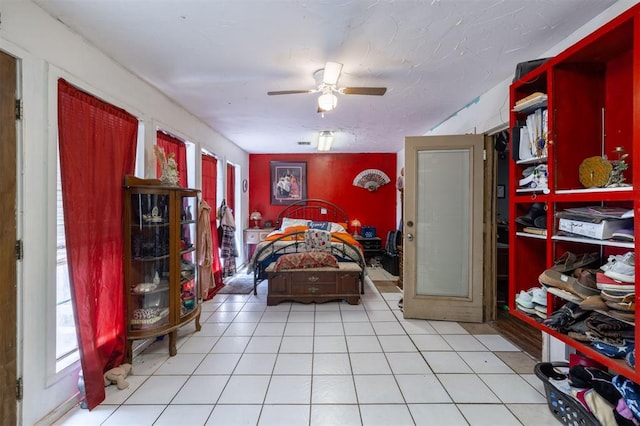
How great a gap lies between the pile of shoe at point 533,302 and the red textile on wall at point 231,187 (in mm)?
4287

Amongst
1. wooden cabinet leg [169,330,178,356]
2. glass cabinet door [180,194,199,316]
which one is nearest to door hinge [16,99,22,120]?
glass cabinet door [180,194,199,316]

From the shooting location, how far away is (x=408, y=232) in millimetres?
3184

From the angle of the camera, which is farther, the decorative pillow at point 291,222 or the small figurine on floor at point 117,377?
the decorative pillow at point 291,222

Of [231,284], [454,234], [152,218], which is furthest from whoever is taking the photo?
[231,284]

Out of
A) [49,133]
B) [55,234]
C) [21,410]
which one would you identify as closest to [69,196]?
[55,234]

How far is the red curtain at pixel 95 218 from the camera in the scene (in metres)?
1.80

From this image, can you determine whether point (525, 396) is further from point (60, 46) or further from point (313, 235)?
point (60, 46)

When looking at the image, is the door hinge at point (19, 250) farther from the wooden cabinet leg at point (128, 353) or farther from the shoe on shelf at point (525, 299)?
the shoe on shelf at point (525, 299)

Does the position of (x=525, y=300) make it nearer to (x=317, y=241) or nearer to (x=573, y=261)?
(x=573, y=261)

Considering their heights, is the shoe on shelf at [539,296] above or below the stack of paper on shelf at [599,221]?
below

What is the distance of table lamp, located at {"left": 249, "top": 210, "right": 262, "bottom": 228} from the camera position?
19.7 feet

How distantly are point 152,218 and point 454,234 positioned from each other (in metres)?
2.94

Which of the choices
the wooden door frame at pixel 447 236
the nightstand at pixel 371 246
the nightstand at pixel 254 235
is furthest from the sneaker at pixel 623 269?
the nightstand at pixel 254 235

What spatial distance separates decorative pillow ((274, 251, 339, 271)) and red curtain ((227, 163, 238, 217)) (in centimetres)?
198
